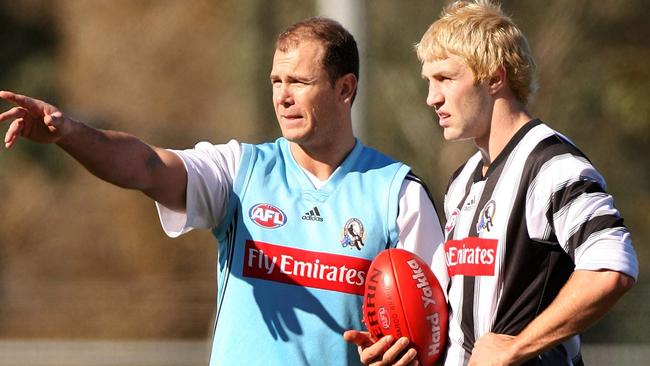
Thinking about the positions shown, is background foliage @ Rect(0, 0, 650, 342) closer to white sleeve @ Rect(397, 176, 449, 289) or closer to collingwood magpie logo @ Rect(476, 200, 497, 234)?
white sleeve @ Rect(397, 176, 449, 289)

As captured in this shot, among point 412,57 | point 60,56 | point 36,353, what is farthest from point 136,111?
point 36,353

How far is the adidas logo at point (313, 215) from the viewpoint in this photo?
4574 millimetres

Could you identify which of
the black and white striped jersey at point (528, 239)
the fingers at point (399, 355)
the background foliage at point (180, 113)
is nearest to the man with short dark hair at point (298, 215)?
the fingers at point (399, 355)

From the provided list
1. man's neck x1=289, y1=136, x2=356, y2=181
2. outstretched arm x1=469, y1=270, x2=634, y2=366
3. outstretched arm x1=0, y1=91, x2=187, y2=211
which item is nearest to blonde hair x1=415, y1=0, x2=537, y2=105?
man's neck x1=289, y1=136, x2=356, y2=181

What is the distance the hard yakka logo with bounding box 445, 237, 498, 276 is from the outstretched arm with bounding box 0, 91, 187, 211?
101 centimetres

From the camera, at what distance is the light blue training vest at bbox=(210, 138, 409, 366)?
14.7 ft

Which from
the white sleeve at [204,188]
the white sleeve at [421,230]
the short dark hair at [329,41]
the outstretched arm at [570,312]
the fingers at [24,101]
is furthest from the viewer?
the short dark hair at [329,41]

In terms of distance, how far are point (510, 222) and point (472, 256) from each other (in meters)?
0.22

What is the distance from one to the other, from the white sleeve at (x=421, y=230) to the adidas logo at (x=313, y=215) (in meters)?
0.31

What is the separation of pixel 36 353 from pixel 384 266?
445 inches

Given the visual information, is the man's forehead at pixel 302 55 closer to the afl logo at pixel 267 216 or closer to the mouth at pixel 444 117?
the afl logo at pixel 267 216

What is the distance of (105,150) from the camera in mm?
3994

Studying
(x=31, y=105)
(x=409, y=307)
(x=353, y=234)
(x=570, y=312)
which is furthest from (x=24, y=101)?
(x=570, y=312)

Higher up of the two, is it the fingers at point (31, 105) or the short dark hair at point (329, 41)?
the short dark hair at point (329, 41)
